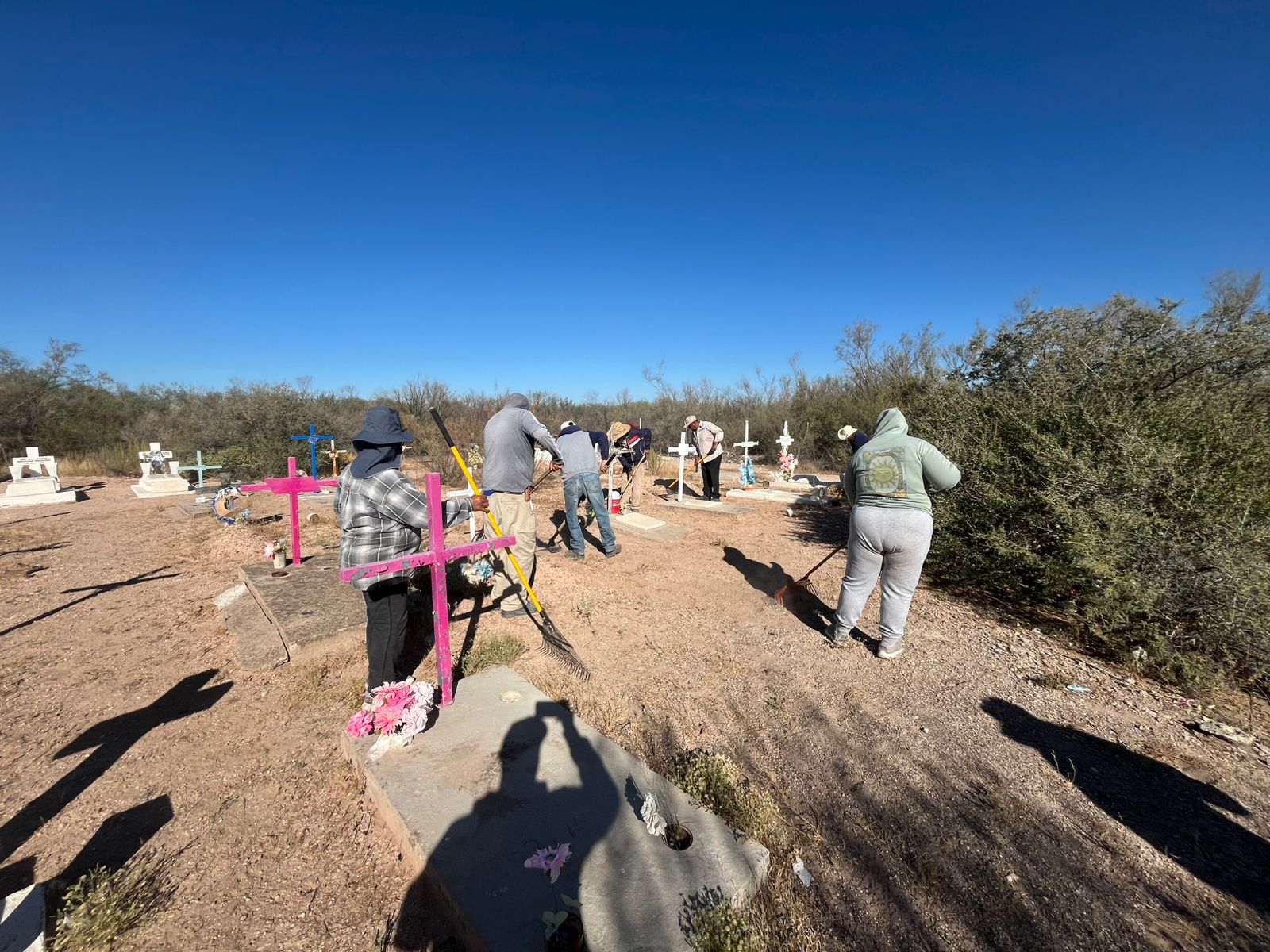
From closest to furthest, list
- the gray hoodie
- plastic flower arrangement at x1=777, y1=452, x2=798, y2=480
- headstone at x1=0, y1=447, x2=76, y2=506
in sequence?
1. the gray hoodie
2. headstone at x1=0, y1=447, x2=76, y2=506
3. plastic flower arrangement at x1=777, y1=452, x2=798, y2=480

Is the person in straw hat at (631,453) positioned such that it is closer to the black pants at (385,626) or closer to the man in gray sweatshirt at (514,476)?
the man in gray sweatshirt at (514,476)

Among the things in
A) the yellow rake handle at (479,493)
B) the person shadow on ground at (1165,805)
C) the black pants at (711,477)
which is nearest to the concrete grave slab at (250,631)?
the yellow rake handle at (479,493)

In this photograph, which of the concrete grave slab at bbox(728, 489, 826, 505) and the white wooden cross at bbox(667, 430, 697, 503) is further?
the concrete grave slab at bbox(728, 489, 826, 505)

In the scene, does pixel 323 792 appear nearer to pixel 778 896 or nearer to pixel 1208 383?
pixel 778 896

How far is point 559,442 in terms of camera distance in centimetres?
651

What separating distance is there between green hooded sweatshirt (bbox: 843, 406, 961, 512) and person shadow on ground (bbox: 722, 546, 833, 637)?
1.28 metres

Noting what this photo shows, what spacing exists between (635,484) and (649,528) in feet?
5.80

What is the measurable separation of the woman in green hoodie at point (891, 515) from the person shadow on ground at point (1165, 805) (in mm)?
958

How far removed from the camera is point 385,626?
3.01 m

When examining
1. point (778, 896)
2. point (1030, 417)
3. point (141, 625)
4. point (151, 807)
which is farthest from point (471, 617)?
point (1030, 417)

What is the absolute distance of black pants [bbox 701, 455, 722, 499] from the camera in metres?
10.4

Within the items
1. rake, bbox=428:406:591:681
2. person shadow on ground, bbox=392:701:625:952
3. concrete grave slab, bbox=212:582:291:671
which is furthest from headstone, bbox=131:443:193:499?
person shadow on ground, bbox=392:701:625:952

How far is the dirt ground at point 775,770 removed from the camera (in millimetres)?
1980

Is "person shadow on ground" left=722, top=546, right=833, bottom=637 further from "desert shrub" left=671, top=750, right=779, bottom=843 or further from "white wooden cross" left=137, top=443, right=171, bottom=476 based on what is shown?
"white wooden cross" left=137, top=443, right=171, bottom=476
